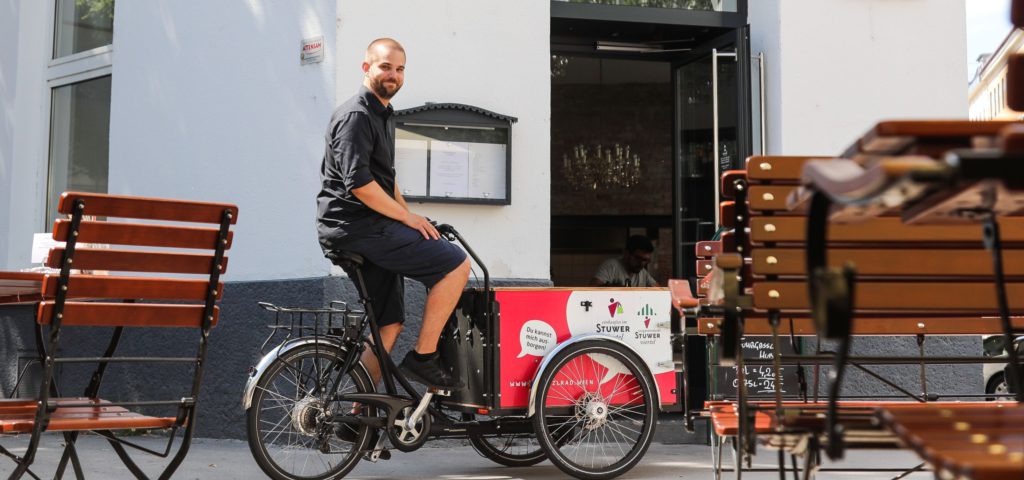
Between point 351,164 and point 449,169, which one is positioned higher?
point 449,169

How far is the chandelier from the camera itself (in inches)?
656

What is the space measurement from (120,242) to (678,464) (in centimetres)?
388

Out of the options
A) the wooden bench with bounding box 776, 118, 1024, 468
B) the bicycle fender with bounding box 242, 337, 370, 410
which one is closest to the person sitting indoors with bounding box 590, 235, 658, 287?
the bicycle fender with bounding box 242, 337, 370, 410

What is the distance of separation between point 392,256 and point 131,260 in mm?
1878

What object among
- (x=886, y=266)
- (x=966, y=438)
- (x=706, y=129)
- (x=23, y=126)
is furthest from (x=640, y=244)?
(x=966, y=438)

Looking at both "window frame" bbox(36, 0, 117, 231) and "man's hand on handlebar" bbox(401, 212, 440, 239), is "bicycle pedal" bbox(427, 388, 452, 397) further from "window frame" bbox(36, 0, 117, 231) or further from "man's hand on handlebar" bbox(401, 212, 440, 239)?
"window frame" bbox(36, 0, 117, 231)

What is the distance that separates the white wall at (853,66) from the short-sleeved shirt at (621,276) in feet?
9.39

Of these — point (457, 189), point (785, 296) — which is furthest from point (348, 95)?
point (785, 296)

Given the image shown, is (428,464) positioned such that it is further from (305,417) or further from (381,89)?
(381,89)

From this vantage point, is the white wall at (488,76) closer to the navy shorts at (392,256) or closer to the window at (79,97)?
the navy shorts at (392,256)

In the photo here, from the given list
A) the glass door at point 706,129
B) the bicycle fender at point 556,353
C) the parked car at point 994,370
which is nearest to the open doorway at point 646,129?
the glass door at point 706,129

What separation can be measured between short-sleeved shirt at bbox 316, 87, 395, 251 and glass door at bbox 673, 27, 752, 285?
3535 mm

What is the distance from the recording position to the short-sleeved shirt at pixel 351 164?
5672 millimetres

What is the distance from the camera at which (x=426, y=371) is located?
5.89m
